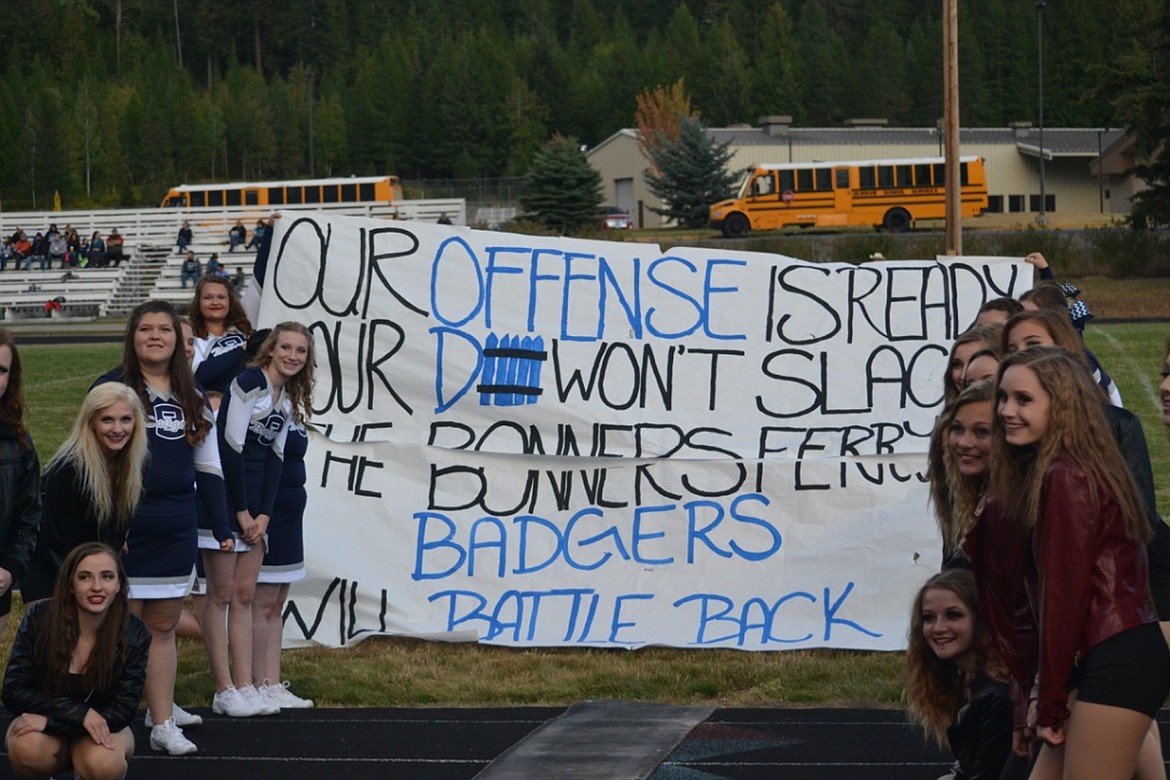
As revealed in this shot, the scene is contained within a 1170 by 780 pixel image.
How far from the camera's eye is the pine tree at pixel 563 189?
5141cm

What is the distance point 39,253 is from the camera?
46.8 metres

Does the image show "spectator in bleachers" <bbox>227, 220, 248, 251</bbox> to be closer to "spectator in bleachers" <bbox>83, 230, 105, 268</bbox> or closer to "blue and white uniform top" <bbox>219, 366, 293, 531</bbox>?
"spectator in bleachers" <bbox>83, 230, 105, 268</bbox>

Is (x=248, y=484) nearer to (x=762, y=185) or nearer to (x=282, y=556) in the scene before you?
(x=282, y=556)

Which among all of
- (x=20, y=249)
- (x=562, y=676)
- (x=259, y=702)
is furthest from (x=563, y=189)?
(x=259, y=702)

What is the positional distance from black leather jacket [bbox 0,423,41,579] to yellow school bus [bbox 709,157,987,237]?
4426cm

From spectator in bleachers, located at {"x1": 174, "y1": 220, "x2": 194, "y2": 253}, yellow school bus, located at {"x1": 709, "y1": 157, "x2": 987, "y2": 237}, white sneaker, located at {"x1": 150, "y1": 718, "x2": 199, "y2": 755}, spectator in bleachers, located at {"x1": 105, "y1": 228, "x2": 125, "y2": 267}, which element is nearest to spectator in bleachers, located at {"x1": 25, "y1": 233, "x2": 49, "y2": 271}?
spectator in bleachers, located at {"x1": 105, "y1": 228, "x2": 125, "y2": 267}

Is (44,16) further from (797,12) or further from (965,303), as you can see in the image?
(965,303)

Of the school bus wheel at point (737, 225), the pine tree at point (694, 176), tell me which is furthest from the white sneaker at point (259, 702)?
the pine tree at point (694, 176)

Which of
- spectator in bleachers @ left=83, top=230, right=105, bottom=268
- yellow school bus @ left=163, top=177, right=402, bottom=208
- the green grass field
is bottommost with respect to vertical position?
the green grass field

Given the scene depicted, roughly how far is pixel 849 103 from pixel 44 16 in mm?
56792

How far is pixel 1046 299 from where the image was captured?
5.82 metres

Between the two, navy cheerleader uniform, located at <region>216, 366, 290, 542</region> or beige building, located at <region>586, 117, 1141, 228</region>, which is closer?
navy cheerleader uniform, located at <region>216, 366, 290, 542</region>

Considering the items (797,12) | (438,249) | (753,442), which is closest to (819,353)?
(753,442)

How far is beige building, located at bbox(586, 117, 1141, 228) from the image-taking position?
230 feet
